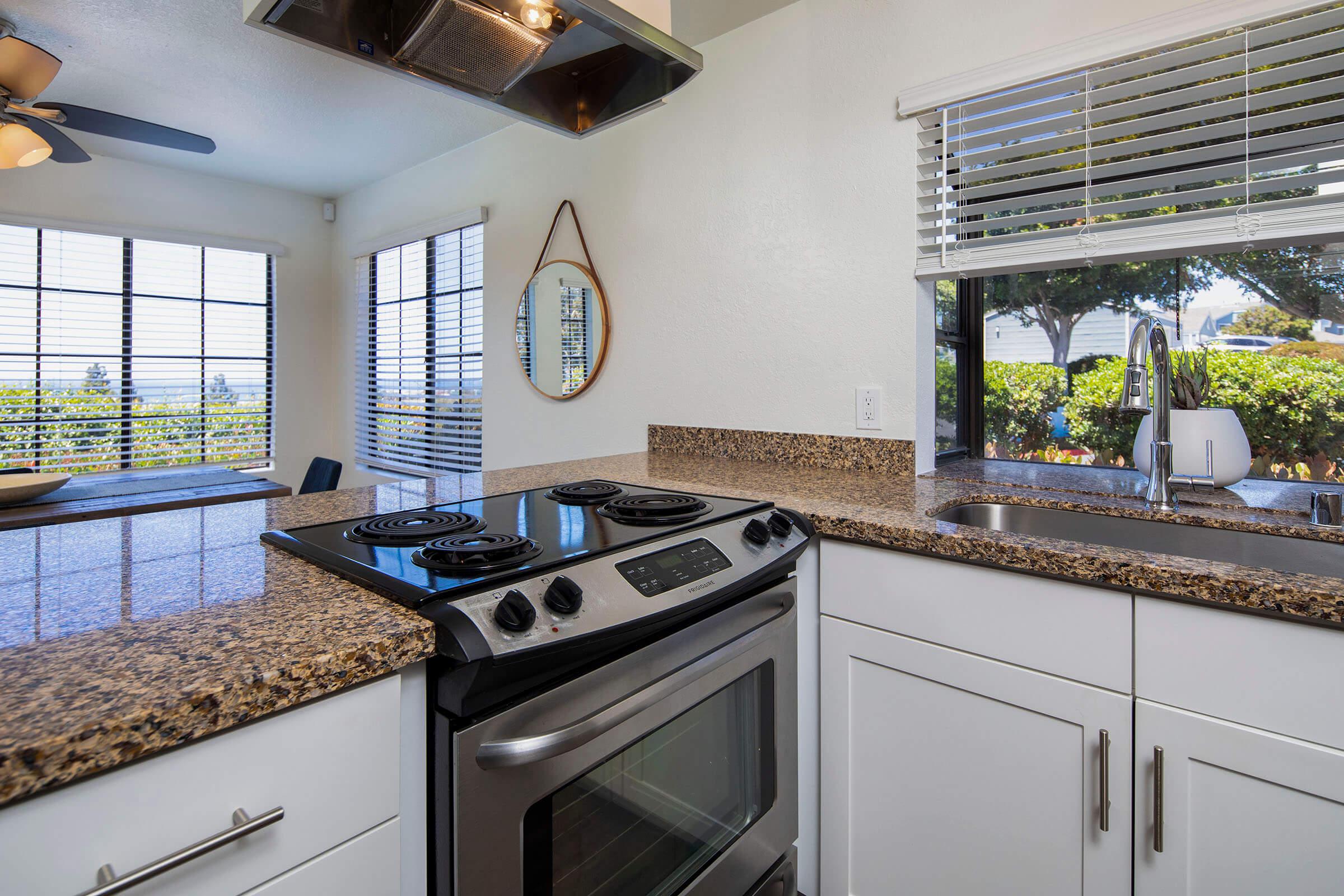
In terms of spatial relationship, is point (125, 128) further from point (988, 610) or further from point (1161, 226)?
point (1161, 226)

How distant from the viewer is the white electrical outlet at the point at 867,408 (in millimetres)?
1915

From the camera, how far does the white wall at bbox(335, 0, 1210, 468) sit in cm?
184

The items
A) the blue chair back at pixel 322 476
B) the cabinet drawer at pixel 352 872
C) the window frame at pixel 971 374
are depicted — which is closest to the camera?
the cabinet drawer at pixel 352 872

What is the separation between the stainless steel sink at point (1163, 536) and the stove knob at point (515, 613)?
897 mm

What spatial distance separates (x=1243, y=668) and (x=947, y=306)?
55.6 inches

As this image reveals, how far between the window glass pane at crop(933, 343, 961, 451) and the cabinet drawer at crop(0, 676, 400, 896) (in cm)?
171

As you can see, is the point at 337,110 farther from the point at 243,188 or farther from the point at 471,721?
the point at 471,721

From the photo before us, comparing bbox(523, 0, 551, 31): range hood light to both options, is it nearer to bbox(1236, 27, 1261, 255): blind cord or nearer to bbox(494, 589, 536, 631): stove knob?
bbox(494, 589, 536, 631): stove knob

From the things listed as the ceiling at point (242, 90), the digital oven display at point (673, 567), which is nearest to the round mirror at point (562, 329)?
the ceiling at point (242, 90)

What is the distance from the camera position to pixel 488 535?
1072 mm

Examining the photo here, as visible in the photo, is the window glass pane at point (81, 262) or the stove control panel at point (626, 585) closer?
the stove control panel at point (626, 585)

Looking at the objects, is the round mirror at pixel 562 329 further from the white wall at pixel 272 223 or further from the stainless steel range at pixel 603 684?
the white wall at pixel 272 223

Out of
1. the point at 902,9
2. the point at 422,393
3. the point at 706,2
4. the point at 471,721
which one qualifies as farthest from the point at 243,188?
the point at 471,721

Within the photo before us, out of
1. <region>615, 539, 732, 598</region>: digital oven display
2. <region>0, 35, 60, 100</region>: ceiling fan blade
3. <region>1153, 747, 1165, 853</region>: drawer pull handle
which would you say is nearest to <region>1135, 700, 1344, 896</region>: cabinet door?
<region>1153, 747, 1165, 853</region>: drawer pull handle
